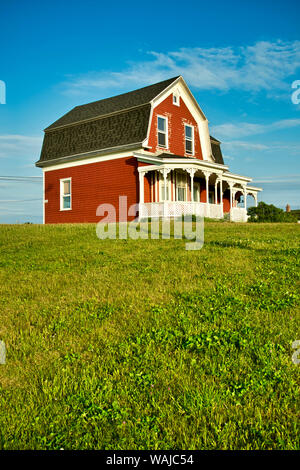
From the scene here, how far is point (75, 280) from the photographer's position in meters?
8.09

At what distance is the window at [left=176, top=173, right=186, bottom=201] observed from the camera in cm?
2655

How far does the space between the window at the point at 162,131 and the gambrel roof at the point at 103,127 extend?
1604 millimetres

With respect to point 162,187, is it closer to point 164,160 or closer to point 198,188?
point 164,160

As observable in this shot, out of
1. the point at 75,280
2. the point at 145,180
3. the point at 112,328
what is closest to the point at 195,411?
the point at 112,328

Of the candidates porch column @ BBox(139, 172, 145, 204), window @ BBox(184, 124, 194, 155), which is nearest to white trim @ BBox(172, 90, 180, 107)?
window @ BBox(184, 124, 194, 155)

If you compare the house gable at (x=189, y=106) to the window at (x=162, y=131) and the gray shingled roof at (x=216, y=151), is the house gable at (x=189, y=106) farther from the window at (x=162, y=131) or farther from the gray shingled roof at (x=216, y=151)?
the gray shingled roof at (x=216, y=151)

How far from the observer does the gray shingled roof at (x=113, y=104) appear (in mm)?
25855

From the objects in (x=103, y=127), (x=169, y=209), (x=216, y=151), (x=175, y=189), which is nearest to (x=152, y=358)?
(x=169, y=209)

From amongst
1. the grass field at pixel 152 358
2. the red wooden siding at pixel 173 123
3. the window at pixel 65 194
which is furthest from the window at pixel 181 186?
the grass field at pixel 152 358

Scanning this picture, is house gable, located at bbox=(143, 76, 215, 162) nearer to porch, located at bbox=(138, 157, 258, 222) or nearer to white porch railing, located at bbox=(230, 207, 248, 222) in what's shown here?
porch, located at bbox=(138, 157, 258, 222)

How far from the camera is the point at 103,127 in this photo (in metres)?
26.4

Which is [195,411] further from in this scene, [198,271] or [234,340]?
[198,271]

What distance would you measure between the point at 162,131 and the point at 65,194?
7915 mm

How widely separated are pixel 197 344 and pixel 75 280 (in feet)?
13.1
